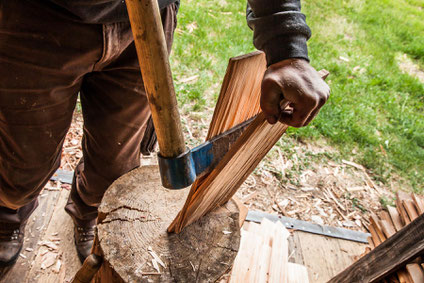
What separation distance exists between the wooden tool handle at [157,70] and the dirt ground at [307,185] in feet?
6.06

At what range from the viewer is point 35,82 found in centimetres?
128

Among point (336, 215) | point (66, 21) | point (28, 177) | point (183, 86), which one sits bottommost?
point (336, 215)

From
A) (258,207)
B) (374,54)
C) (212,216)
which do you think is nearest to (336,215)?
(258,207)

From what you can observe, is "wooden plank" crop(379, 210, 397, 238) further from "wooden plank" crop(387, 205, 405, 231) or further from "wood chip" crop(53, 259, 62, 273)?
"wood chip" crop(53, 259, 62, 273)

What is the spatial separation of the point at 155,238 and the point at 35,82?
0.78 metres

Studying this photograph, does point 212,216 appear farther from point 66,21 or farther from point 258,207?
point 258,207

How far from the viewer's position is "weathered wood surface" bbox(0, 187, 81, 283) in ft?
6.60

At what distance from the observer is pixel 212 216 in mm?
1542

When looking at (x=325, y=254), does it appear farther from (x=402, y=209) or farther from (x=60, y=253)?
(x=60, y=253)

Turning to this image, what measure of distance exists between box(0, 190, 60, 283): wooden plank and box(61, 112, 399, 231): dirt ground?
0.39m

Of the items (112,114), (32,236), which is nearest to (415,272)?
(112,114)

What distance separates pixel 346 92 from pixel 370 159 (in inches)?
43.7

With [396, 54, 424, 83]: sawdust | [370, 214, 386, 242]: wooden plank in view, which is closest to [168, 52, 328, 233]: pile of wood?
[370, 214, 386, 242]: wooden plank

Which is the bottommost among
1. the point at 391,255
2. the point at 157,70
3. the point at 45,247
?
the point at 45,247
